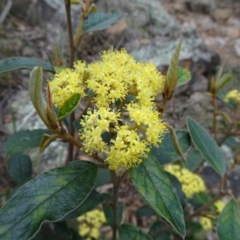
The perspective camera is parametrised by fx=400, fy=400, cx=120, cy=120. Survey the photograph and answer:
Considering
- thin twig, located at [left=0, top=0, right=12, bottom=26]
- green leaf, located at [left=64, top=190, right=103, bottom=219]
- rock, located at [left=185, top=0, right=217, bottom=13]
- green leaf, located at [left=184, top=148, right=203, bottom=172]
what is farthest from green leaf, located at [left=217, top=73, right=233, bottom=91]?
rock, located at [left=185, top=0, right=217, bottom=13]

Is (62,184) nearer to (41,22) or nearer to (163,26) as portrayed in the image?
(41,22)

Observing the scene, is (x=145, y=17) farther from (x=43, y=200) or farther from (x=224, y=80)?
(x=43, y=200)

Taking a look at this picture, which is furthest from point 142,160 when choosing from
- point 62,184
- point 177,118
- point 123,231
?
point 177,118

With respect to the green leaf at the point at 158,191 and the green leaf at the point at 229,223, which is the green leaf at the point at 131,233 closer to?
the green leaf at the point at 229,223

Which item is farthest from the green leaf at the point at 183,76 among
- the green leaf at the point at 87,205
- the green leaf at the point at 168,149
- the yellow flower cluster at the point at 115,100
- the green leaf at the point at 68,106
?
the green leaf at the point at 87,205

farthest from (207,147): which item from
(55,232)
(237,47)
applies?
(237,47)

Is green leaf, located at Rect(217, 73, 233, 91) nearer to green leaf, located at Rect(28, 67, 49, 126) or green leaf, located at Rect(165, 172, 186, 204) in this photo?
green leaf, located at Rect(165, 172, 186, 204)
